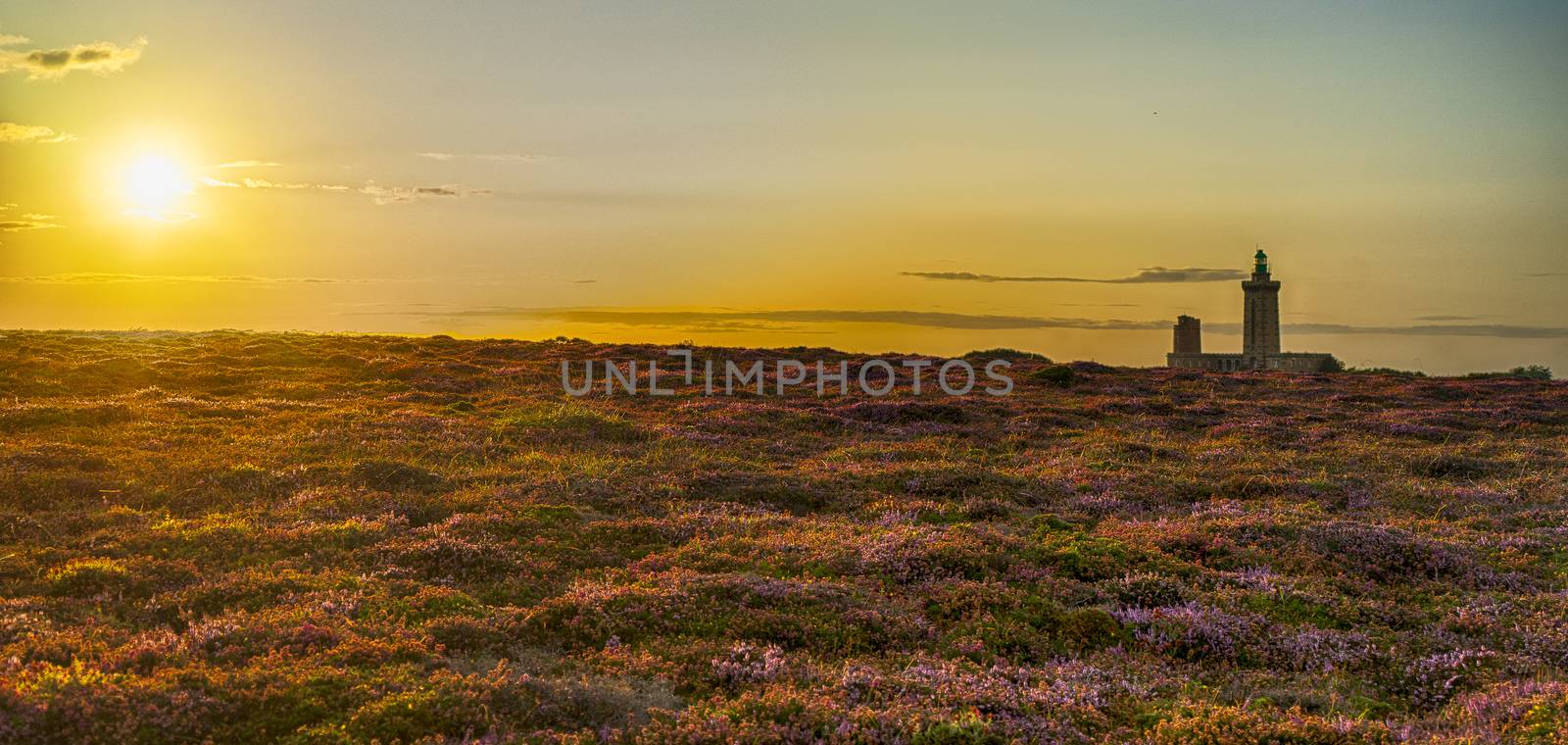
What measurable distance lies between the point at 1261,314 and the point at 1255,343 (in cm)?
329

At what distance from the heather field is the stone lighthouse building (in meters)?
47.7

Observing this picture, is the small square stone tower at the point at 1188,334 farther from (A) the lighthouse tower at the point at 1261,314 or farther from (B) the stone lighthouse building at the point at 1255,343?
(A) the lighthouse tower at the point at 1261,314

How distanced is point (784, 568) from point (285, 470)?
11.8m

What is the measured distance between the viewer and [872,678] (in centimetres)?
919

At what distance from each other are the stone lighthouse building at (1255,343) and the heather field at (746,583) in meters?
47.7

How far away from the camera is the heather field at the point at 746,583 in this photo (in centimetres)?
847

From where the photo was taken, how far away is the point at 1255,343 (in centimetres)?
9594

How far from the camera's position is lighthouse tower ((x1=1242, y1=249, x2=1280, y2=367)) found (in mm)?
95213

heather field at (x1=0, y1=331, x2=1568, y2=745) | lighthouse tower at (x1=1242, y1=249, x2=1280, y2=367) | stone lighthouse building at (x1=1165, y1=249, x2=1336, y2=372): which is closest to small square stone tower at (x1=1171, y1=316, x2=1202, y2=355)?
stone lighthouse building at (x1=1165, y1=249, x2=1336, y2=372)

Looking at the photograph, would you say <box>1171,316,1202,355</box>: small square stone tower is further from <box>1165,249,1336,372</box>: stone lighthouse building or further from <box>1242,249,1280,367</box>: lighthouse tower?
<box>1242,249,1280,367</box>: lighthouse tower

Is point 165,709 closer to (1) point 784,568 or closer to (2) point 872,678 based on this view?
(2) point 872,678

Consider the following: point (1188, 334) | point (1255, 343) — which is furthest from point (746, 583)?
point (1255, 343)

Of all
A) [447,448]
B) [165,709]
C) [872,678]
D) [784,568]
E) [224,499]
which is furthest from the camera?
[447,448]

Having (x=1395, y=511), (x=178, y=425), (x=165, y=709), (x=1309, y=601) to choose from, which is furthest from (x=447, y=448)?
(x=1395, y=511)
